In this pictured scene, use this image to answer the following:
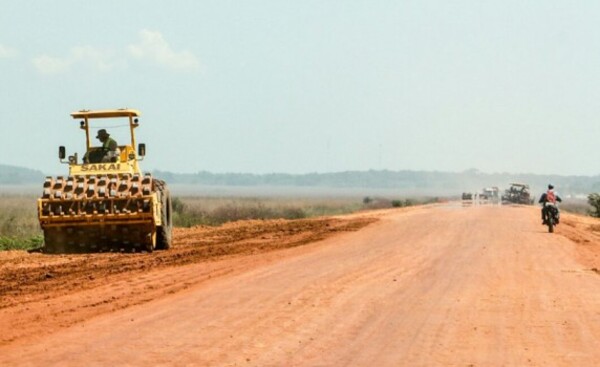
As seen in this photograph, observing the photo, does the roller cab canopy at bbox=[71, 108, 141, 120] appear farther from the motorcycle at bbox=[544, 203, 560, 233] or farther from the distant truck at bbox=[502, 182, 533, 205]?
the distant truck at bbox=[502, 182, 533, 205]

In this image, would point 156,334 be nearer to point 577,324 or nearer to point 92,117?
point 577,324

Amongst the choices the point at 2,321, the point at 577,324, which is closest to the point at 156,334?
the point at 2,321

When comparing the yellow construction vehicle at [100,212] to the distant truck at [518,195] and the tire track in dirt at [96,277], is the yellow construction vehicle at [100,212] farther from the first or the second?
the distant truck at [518,195]

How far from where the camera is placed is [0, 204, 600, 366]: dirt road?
33.5ft

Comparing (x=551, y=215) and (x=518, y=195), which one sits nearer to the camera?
(x=551, y=215)

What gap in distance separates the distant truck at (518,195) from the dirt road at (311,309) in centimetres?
5365

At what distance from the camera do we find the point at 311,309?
1329cm

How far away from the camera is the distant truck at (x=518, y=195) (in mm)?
77000

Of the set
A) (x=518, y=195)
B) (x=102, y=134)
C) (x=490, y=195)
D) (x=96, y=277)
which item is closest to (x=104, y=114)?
(x=102, y=134)

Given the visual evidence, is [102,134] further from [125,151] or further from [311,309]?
[311,309]

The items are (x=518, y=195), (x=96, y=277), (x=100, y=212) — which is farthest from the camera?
(x=518, y=195)

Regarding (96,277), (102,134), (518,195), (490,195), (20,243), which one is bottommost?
(490,195)

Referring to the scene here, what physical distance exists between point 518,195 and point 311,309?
66884 millimetres

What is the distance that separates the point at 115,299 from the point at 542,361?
277 inches
